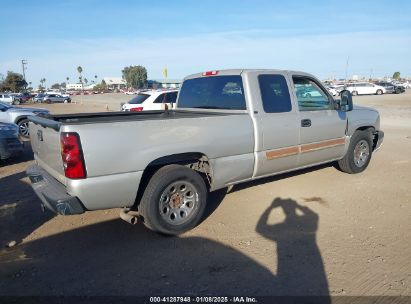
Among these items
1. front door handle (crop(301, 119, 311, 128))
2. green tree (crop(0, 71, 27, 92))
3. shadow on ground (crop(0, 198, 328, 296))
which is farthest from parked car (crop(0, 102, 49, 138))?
green tree (crop(0, 71, 27, 92))

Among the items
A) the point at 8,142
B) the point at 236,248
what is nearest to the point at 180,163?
the point at 236,248

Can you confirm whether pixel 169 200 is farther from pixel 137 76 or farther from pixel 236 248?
pixel 137 76

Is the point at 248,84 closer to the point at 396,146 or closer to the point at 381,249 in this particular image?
the point at 381,249

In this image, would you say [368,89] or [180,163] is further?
[368,89]

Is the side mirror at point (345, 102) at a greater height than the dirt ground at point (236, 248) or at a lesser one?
greater

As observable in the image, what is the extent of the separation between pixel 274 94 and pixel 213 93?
922mm

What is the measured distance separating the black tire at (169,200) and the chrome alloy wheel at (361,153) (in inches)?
141

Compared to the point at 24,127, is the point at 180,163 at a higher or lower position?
higher

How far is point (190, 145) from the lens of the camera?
421cm

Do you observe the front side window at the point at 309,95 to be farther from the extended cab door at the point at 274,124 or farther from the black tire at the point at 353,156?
the black tire at the point at 353,156

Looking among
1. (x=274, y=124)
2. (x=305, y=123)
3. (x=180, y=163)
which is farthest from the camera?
(x=305, y=123)

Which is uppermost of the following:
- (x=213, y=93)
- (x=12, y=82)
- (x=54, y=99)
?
(x=12, y=82)

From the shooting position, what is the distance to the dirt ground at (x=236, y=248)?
329cm

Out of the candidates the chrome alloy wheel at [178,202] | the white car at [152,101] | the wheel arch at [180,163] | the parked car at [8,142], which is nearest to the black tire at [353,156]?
the wheel arch at [180,163]
